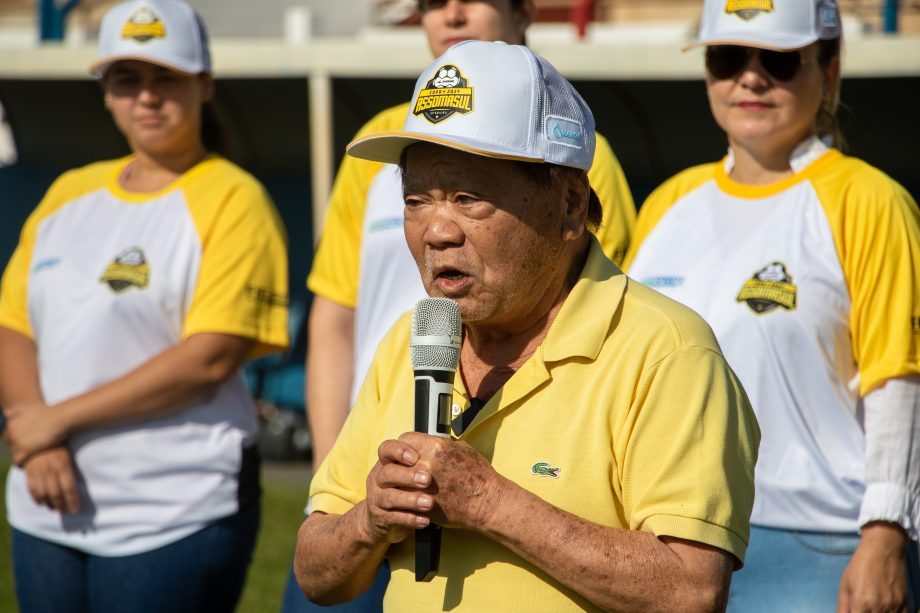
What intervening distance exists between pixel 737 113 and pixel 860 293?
2.19 ft

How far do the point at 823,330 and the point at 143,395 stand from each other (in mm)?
2068

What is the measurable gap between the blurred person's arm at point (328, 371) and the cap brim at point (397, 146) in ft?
4.25

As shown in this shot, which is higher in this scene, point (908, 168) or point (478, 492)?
point (478, 492)

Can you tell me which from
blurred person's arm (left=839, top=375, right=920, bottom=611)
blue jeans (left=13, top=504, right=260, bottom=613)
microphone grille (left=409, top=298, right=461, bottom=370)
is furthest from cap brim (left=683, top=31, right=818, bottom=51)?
blue jeans (left=13, top=504, right=260, bottom=613)

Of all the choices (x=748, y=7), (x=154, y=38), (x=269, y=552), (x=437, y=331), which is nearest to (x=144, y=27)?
(x=154, y=38)

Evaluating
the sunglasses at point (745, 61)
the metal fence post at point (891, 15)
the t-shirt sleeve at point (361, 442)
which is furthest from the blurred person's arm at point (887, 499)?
the metal fence post at point (891, 15)

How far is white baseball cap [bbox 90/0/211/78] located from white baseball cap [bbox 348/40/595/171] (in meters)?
2.01

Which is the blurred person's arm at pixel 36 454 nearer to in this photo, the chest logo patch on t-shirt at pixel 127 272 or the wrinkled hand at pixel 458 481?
the chest logo patch on t-shirt at pixel 127 272

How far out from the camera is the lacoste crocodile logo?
94.1 inches

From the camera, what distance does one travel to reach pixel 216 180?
14.2 feet

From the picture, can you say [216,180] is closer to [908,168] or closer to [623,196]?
[623,196]

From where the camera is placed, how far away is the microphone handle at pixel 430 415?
2322mm

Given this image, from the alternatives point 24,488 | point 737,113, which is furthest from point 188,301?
point 737,113

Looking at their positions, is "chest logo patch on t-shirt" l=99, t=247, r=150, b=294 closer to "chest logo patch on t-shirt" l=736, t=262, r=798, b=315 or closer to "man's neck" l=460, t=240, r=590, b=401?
"man's neck" l=460, t=240, r=590, b=401
